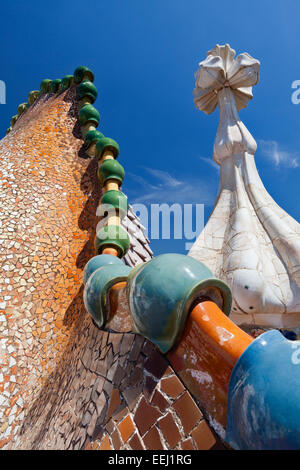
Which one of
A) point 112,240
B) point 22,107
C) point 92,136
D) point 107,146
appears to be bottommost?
point 112,240

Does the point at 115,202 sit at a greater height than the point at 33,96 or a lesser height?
lesser

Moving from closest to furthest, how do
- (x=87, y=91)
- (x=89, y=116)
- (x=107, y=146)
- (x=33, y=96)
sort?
(x=107, y=146) < (x=89, y=116) < (x=87, y=91) < (x=33, y=96)

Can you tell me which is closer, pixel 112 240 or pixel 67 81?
pixel 112 240

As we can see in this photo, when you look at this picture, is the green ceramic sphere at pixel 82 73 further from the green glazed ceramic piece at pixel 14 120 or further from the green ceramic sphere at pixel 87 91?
the green glazed ceramic piece at pixel 14 120

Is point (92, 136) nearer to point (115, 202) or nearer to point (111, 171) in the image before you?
point (111, 171)

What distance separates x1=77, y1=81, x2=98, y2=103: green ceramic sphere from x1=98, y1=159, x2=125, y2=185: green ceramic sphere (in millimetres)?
1816

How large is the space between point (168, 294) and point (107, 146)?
109 inches

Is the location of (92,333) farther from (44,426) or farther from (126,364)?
(126,364)

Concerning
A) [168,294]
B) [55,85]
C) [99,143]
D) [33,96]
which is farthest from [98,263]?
[33,96]

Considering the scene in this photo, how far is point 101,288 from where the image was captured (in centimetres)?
140

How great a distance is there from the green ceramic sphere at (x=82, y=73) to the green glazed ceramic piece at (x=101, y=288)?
13.7 ft

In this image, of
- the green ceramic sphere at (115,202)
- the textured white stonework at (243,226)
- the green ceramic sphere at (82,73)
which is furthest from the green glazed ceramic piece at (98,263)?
the green ceramic sphere at (82,73)

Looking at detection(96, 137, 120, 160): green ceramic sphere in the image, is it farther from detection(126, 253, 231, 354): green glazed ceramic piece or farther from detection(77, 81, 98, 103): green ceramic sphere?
detection(126, 253, 231, 354): green glazed ceramic piece

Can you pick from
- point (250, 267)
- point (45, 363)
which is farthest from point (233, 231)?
point (45, 363)
